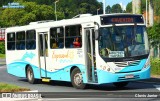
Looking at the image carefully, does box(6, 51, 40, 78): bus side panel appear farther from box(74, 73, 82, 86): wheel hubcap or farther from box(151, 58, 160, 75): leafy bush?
box(151, 58, 160, 75): leafy bush

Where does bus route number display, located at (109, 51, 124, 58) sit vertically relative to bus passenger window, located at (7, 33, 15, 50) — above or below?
below

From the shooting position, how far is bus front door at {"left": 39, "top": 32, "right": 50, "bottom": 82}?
21.6 meters

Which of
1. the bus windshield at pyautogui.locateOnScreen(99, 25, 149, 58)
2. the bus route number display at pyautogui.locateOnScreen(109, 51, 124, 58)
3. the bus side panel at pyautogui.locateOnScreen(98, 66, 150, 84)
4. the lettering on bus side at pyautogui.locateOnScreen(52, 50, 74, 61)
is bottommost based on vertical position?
the bus side panel at pyautogui.locateOnScreen(98, 66, 150, 84)

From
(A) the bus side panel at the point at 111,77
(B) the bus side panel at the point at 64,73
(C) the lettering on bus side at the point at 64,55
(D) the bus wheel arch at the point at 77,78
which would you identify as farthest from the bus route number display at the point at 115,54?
(C) the lettering on bus side at the point at 64,55

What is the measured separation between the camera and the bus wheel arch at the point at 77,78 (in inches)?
733

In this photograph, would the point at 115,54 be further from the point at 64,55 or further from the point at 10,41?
the point at 10,41

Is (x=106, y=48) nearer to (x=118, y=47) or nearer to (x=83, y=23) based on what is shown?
(x=118, y=47)

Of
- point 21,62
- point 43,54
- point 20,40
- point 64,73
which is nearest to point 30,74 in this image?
point 21,62

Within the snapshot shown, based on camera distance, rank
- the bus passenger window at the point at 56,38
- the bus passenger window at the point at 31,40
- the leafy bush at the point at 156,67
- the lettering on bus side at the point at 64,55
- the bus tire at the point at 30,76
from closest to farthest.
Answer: the lettering on bus side at the point at 64,55 → the bus passenger window at the point at 56,38 → the bus passenger window at the point at 31,40 → the bus tire at the point at 30,76 → the leafy bush at the point at 156,67

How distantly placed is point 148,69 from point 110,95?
2.57m

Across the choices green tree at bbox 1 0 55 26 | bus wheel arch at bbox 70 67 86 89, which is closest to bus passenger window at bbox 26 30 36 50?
bus wheel arch at bbox 70 67 86 89

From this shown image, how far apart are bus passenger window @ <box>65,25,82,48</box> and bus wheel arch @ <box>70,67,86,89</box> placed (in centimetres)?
99

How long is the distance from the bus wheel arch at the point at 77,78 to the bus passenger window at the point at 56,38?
4.99 ft

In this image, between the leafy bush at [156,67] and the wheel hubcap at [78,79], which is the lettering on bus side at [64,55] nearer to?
the wheel hubcap at [78,79]
